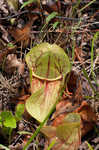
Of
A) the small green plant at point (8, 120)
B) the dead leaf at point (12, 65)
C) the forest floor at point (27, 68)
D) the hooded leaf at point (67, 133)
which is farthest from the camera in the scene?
the dead leaf at point (12, 65)

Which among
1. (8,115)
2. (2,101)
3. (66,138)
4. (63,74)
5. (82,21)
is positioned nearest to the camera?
(66,138)

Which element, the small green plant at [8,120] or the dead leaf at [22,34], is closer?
the small green plant at [8,120]

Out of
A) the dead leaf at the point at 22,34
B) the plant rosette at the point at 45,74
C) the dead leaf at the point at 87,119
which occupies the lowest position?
the dead leaf at the point at 87,119

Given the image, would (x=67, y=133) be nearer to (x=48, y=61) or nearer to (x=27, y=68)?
(x=48, y=61)

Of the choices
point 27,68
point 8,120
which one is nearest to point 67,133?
point 8,120

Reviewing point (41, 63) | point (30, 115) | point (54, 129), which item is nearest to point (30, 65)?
point (41, 63)

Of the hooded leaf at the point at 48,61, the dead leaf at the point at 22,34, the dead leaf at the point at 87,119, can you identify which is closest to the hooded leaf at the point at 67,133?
the dead leaf at the point at 87,119

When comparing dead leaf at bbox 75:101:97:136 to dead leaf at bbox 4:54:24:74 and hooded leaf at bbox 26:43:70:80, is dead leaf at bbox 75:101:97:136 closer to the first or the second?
hooded leaf at bbox 26:43:70:80

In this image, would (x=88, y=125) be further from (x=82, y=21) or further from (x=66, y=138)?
(x=82, y=21)

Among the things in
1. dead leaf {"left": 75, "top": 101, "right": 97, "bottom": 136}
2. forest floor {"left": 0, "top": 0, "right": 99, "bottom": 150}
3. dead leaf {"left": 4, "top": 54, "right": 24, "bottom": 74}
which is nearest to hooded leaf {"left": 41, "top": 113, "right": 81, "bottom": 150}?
forest floor {"left": 0, "top": 0, "right": 99, "bottom": 150}

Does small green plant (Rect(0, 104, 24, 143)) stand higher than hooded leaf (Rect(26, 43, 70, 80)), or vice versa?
hooded leaf (Rect(26, 43, 70, 80))

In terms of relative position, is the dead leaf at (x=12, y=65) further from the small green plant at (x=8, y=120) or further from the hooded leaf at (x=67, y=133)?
the hooded leaf at (x=67, y=133)
